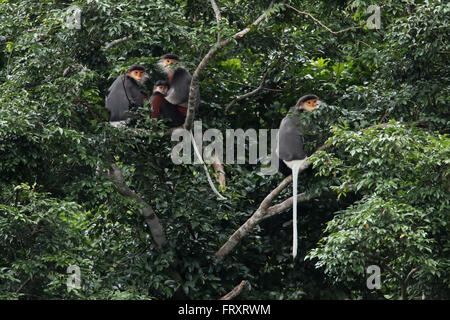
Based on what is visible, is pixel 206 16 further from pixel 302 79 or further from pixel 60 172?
pixel 60 172

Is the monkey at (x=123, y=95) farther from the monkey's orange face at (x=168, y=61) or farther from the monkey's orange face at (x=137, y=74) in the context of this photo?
the monkey's orange face at (x=168, y=61)

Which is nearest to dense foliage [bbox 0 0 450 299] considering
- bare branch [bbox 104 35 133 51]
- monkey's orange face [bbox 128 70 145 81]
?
bare branch [bbox 104 35 133 51]

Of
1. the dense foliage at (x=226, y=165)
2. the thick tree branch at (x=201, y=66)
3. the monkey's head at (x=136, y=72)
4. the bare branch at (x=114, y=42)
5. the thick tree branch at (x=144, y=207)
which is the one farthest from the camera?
the monkey's head at (x=136, y=72)

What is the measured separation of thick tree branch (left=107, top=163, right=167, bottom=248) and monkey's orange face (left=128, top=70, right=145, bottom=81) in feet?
3.31

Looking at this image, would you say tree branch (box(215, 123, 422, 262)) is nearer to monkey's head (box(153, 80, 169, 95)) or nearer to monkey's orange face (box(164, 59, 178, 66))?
monkey's orange face (box(164, 59, 178, 66))

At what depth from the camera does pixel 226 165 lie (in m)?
6.41

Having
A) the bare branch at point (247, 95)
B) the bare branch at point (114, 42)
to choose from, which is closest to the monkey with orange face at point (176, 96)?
the bare branch at point (247, 95)

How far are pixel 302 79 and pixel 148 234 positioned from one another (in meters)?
2.00

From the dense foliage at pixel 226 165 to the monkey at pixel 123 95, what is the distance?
180 mm

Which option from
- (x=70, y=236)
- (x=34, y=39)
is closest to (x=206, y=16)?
(x=34, y=39)

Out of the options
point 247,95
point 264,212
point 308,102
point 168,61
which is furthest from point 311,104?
point 168,61

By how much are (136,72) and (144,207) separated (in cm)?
151

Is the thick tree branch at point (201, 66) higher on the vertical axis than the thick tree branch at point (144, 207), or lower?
higher

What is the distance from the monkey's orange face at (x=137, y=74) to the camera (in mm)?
6191
